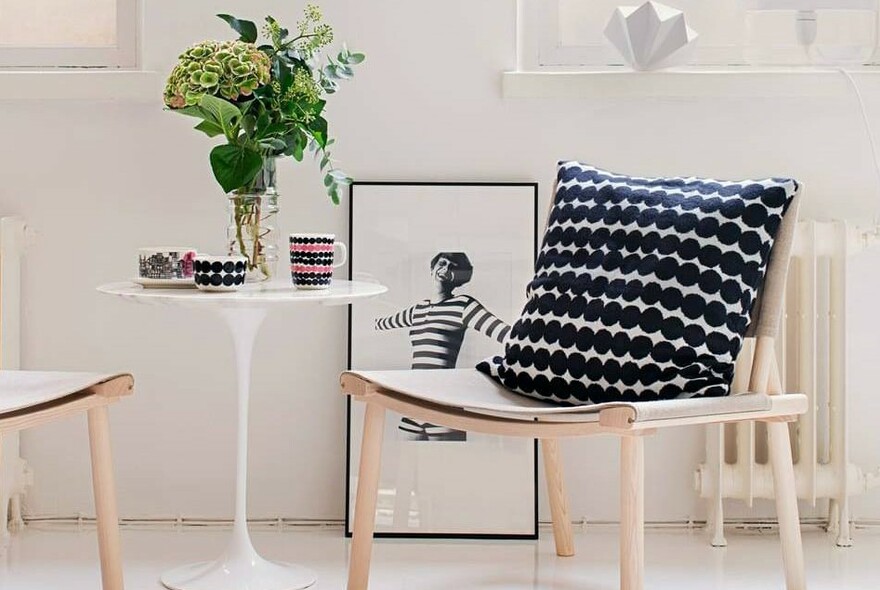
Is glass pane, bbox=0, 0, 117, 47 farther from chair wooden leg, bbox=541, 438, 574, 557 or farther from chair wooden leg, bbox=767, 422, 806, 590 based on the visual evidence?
chair wooden leg, bbox=767, 422, 806, 590

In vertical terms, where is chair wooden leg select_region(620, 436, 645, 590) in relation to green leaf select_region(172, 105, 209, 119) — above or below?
below

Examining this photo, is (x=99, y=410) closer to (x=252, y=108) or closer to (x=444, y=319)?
(x=252, y=108)

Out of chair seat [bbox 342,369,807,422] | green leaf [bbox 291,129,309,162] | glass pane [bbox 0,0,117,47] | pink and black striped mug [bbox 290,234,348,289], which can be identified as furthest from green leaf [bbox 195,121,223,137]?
glass pane [bbox 0,0,117,47]

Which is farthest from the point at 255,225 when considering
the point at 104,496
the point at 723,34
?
the point at 723,34

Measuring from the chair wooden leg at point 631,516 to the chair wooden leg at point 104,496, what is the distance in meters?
0.80

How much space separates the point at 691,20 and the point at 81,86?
1.30 metres

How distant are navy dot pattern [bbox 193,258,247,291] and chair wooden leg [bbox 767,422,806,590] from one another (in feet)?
2.95

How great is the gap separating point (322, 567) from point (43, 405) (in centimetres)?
69

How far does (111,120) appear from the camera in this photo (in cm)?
245

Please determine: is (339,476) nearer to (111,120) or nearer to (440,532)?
(440,532)

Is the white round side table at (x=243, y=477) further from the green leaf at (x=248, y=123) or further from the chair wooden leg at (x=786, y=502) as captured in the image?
the chair wooden leg at (x=786, y=502)

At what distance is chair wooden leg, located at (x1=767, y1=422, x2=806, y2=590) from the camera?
1.86 meters

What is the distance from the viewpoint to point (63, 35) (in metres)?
2.54

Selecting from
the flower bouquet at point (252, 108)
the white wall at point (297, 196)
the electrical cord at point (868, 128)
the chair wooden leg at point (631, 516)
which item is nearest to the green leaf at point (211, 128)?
the flower bouquet at point (252, 108)
